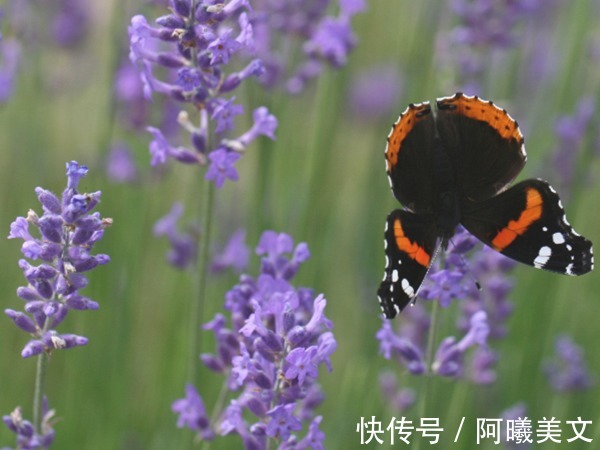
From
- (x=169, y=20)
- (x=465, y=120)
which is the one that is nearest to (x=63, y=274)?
(x=169, y=20)

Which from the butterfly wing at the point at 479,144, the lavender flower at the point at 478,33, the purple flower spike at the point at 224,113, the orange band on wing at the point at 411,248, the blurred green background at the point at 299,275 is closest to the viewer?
the orange band on wing at the point at 411,248

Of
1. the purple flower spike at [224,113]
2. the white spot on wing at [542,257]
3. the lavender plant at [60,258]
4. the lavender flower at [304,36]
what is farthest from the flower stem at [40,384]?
the lavender flower at [304,36]

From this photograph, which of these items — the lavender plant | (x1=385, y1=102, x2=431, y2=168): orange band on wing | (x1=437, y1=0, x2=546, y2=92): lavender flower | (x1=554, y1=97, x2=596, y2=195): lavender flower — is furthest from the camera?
(x1=554, y1=97, x2=596, y2=195): lavender flower

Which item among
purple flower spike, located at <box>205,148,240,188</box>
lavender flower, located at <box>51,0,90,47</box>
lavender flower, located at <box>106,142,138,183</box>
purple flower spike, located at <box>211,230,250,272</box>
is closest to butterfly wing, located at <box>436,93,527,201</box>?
purple flower spike, located at <box>205,148,240,188</box>

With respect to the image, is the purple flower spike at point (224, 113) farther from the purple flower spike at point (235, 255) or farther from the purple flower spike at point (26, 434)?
the purple flower spike at point (235, 255)

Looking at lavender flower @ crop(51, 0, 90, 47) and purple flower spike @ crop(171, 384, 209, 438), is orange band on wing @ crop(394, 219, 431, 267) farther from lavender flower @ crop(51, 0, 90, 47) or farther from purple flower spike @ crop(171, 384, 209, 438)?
lavender flower @ crop(51, 0, 90, 47)

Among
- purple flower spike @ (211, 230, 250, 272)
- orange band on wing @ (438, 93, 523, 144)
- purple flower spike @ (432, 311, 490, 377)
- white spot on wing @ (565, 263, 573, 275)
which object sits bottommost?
purple flower spike @ (432, 311, 490, 377)

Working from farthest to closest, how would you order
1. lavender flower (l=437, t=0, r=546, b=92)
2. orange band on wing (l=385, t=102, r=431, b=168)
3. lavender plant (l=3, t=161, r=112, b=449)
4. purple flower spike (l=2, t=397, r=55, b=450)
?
lavender flower (l=437, t=0, r=546, b=92) → orange band on wing (l=385, t=102, r=431, b=168) → purple flower spike (l=2, t=397, r=55, b=450) → lavender plant (l=3, t=161, r=112, b=449)
